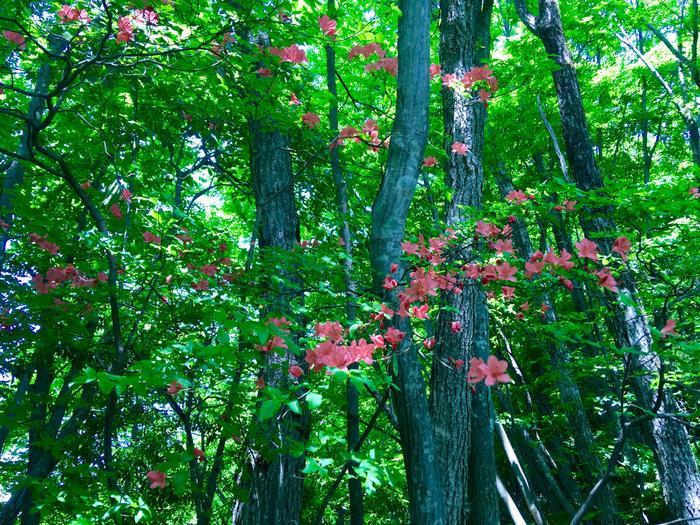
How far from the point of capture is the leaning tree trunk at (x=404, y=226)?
219 centimetres

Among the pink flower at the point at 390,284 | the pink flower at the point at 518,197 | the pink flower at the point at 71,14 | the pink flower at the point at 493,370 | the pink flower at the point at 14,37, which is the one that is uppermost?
the pink flower at the point at 14,37

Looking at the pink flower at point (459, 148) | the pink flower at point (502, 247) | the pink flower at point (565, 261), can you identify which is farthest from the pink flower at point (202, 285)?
the pink flower at point (459, 148)

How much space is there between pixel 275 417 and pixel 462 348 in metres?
1.71

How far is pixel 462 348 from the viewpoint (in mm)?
3854

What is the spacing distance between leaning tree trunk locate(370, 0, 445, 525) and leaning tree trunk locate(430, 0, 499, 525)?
88 centimetres

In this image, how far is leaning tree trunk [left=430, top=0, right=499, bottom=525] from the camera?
11.8 ft

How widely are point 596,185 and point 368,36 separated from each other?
402 cm

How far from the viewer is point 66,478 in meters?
2.48

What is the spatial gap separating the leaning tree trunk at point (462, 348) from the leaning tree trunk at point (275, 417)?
3.70ft

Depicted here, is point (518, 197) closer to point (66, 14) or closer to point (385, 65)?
point (385, 65)

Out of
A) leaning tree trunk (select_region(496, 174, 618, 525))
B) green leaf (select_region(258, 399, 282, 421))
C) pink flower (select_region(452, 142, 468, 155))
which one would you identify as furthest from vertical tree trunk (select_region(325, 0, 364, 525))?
leaning tree trunk (select_region(496, 174, 618, 525))

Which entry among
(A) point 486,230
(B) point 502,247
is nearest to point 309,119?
(A) point 486,230

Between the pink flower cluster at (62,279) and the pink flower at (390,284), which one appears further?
the pink flower cluster at (62,279)

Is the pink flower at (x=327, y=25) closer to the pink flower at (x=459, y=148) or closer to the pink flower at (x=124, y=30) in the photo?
the pink flower at (x=124, y=30)
